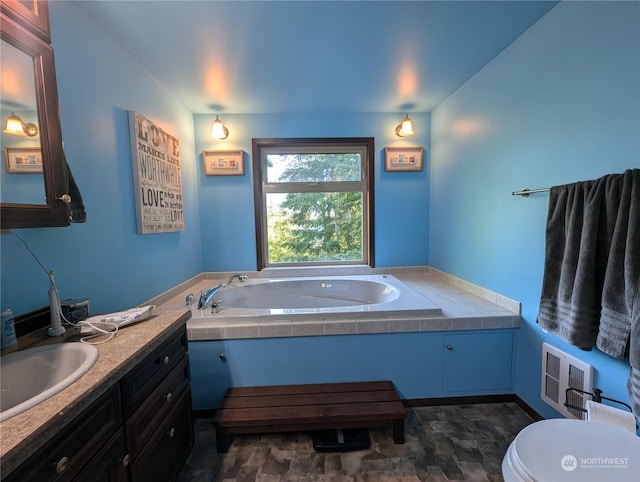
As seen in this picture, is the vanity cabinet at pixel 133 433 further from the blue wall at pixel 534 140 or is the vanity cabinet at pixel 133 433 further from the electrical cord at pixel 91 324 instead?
the blue wall at pixel 534 140

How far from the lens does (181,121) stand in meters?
2.33

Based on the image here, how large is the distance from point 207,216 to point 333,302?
1594 millimetres

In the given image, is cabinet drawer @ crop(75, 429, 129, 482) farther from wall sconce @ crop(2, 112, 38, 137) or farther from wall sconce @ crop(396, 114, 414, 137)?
wall sconce @ crop(396, 114, 414, 137)

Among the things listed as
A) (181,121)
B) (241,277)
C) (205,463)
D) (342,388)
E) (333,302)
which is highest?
(181,121)

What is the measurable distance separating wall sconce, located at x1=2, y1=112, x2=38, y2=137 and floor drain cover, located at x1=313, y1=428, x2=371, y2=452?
1.85 metres

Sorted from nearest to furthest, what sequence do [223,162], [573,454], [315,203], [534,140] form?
1. [573,454]
2. [534,140]
3. [223,162]
4. [315,203]

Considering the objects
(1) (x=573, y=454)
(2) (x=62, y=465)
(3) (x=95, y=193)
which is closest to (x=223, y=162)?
(3) (x=95, y=193)

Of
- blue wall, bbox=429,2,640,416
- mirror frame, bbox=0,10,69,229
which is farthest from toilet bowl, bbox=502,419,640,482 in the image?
mirror frame, bbox=0,10,69,229

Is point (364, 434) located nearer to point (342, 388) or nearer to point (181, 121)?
point (342, 388)

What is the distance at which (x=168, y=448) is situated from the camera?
108 cm

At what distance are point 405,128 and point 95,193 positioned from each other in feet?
8.21

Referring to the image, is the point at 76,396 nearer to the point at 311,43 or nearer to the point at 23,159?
the point at 23,159

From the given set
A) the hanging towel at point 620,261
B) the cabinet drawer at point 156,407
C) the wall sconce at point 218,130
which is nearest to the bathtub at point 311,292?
the cabinet drawer at point 156,407

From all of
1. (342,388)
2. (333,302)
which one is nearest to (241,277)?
(333,302)
